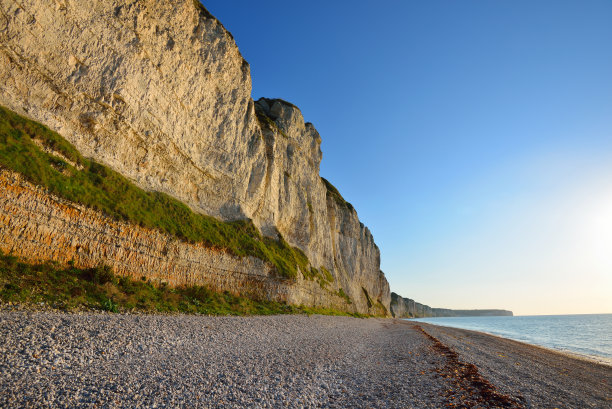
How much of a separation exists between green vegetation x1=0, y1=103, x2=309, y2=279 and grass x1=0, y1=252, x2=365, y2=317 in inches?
154

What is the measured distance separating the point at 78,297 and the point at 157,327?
4.15 m

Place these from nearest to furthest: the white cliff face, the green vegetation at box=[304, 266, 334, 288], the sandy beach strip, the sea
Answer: the sandy beach strip → the white cliff face → the sea → the green vegetation at box=[304, 266, 334, 288]

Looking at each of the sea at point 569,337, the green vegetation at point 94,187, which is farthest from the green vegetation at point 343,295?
the green vegetation at point 94,187

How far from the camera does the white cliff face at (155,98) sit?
55.2 ft

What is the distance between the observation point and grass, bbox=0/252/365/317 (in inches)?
441

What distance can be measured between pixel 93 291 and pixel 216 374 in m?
9.78

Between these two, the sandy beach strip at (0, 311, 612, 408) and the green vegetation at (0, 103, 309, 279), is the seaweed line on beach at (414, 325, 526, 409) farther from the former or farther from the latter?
the green vegetation at (0, 103, 309, 279)

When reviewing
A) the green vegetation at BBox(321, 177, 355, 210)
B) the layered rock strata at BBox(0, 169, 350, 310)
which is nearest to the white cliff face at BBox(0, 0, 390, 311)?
the layered rock strata at BBox(0, 169, 350, 310)

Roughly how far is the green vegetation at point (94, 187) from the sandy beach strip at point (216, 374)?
8.18 m

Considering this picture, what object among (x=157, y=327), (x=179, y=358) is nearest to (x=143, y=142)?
(x=157, y=327)

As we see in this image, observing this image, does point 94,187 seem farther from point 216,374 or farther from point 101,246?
point 216,374

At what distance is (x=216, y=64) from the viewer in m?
30.7

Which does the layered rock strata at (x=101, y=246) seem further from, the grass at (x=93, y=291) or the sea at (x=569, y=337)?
the sea at (x=569, y=337)

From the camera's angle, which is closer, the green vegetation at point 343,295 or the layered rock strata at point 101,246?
the layered rock strata at point 101,246
